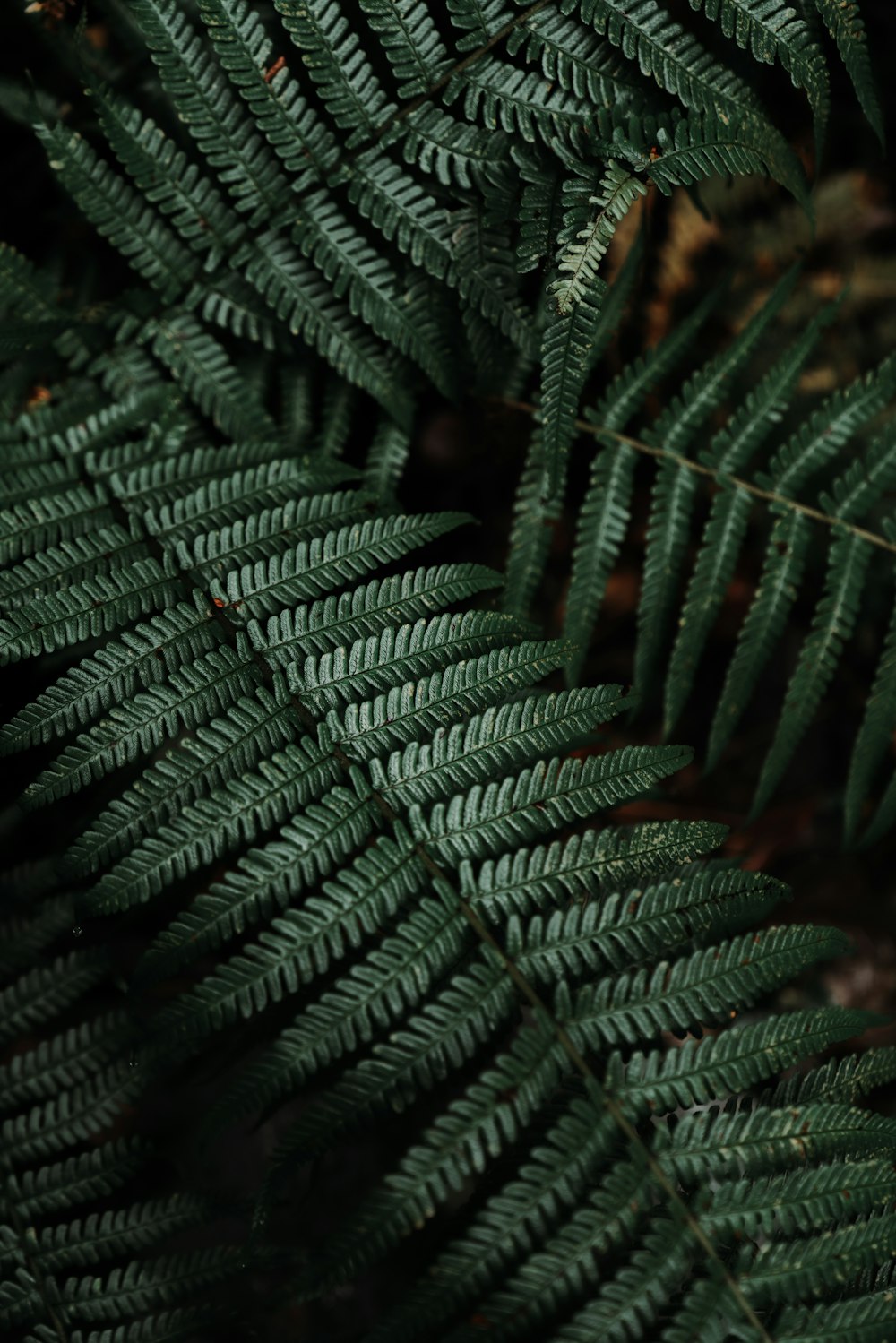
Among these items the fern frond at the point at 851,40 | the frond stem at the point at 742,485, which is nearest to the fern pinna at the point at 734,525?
the frond stem at the point at 742,485

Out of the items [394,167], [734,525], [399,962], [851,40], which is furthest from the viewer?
[734,525]

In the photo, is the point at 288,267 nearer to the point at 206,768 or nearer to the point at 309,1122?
the point at 206,768

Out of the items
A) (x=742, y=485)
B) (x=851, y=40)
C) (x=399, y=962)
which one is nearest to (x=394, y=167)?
(x=851, y=40)

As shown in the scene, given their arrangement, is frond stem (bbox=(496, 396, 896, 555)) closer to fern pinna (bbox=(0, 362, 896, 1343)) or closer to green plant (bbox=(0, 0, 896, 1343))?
green plant (bbox=(0, 0, 896, 1343))

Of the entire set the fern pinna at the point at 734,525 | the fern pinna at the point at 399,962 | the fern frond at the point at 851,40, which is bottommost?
the fern pinna at the point at 399,962

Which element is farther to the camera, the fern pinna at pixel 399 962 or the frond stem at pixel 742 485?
the frond stem at pixel 742 485

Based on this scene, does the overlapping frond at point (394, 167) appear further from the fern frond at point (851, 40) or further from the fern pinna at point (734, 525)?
the fern pinna at point (734, 525)

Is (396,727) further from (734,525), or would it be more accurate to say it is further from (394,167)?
(394,167)
